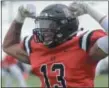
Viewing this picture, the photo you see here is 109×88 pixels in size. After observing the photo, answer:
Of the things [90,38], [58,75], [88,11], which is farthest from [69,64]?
[88,11]

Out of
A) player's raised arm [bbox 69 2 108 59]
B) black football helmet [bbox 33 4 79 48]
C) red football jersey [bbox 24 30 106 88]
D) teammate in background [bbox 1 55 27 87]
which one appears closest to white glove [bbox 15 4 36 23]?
black football helmet [bbox 33 4 79 48]

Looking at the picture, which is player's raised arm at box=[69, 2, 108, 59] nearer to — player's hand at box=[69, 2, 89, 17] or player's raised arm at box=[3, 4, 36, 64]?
player's hand at box=[69, 2, 89, 17]

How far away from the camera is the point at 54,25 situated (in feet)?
13.2

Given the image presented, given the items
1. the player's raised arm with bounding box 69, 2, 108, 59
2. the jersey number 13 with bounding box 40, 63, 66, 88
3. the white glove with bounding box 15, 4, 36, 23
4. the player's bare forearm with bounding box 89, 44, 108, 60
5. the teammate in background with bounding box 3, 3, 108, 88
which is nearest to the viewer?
the player's raised arm with bounding box 69, 2, 108, 59

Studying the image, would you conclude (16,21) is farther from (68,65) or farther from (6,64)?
(6,64)

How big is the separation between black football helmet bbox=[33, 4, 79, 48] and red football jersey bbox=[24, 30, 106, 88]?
0.07 meters

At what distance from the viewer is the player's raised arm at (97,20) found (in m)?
3.64

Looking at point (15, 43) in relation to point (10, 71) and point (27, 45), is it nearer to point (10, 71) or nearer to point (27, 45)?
point (27, 45)

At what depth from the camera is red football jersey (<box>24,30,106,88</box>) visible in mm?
3926

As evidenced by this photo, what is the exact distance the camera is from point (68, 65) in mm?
3998

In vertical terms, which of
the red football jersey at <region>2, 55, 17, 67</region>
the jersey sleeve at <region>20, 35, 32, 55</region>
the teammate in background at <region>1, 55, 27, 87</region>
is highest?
→ the jersey sleeve at <region>20, 35, 32, 55</region>

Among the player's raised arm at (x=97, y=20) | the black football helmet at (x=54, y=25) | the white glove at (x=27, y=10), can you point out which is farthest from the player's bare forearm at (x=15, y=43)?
the player's raised arm at (x=97, y=20)

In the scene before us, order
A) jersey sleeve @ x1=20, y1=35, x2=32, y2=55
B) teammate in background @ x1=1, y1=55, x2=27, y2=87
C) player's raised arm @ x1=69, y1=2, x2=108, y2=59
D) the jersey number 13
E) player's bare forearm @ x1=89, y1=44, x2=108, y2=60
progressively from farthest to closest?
teammate in background @ x1=1, y1=55, x2=27, y2=87, jersey sleeve @ x1=20, y1=35, x2=32, y2=55, the jersey number 13, player's bare forearm @ x1=89, y1=44, x2=108, y2=60, player's raised arm @ x1=69, y1=2, x2=108, y2=59

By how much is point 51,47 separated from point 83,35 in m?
0.29
